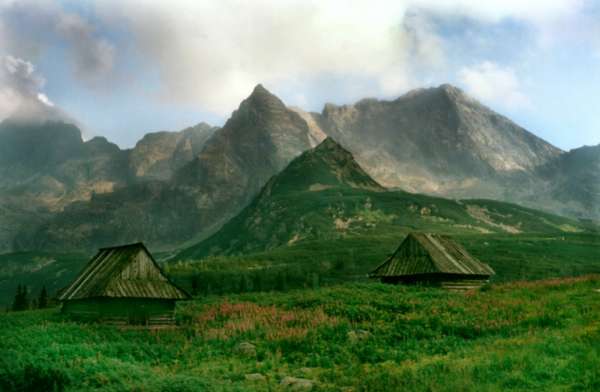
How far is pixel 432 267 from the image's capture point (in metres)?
53.4

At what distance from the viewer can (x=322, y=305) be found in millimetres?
37125

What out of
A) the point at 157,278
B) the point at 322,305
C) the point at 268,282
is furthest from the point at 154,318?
the point at 268,282

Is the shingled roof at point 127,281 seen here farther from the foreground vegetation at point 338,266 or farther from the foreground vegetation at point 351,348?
the foreground vegetation at point 338,266

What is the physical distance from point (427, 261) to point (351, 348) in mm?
31512

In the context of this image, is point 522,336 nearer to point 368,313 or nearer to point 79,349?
point 368,313

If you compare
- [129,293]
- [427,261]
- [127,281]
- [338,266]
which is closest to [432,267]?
[427,261]

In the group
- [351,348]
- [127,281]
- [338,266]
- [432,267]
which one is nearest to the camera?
[351,348]

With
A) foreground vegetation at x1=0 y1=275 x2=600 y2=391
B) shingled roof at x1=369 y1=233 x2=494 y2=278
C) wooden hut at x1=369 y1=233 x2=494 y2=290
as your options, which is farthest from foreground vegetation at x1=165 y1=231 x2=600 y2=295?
foreground vegetation at x1=0 y1=275 x2=600 y2=391

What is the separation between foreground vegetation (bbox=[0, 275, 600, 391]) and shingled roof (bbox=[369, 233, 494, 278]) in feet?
51.4

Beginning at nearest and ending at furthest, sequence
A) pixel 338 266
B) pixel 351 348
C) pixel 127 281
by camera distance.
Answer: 1. pixel 351 348
2. pixel 127 281
3. pixel 338 266

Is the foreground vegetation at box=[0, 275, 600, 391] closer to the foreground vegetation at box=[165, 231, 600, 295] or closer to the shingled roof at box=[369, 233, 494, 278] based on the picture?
the shingled roof at box=[369, 233, 494, 278]

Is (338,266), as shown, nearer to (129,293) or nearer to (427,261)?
(427,261)

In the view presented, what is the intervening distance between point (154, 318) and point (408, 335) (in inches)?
816

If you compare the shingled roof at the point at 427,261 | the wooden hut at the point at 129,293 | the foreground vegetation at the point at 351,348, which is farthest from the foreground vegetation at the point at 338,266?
the foreground vegetation at the point at 351,348
